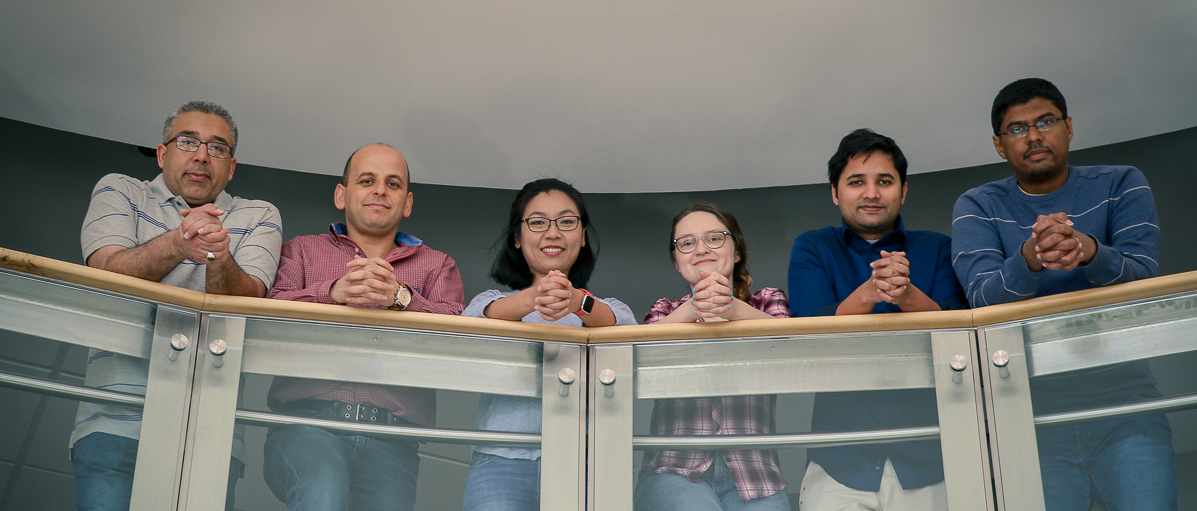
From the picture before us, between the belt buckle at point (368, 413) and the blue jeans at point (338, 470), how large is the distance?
0.17 feet

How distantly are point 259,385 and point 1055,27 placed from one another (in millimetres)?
3991

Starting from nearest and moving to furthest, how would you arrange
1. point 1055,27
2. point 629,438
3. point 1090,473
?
point 1090,473 < point 629,438 < point 1055,27

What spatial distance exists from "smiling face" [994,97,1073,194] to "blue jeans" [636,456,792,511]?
1258mm

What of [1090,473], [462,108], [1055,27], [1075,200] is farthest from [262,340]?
[1055,27]

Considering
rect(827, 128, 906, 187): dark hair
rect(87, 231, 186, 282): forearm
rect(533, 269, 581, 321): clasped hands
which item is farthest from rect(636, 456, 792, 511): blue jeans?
rect(87, 231, 186, 282): forearm

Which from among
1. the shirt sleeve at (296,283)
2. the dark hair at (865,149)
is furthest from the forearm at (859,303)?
the shirt sleeve at (296,283)

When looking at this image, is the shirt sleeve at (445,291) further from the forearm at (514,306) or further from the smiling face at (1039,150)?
the smiling face at (1039,150)

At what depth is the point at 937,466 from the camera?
246 centimetres

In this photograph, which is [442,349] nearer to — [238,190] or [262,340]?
[262,340]

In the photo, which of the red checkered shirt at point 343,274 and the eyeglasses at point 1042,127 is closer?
the red checkered shirt at point 343,274

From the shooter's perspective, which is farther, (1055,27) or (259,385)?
(1055,27)

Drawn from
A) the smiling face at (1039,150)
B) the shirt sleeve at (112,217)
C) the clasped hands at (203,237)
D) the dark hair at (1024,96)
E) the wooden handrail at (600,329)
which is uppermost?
the dark hair at (1024,96)

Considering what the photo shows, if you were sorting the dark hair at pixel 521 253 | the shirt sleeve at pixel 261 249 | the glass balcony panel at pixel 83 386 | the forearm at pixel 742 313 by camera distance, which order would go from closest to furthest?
1. the glass balcony panel at pixel 83 386
2. the forearm at pixel 742 313
3. the shirt sleeve at pixel 261 249
4. the dark hair at pixel 521 253

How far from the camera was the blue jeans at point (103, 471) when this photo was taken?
228 cm
